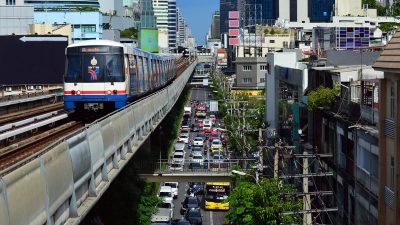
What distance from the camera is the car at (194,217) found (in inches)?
1298

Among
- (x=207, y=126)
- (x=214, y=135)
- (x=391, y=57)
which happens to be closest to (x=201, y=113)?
(x=207, y=126)

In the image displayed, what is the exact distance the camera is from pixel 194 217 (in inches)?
1312

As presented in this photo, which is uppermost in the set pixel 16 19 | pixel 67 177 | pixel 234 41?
pixel 16 19

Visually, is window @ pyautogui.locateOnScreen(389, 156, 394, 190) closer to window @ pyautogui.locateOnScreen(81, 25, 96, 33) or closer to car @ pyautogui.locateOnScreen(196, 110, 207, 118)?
car @ pyautogui.locateOnScreen(196, 110, 207, 118)

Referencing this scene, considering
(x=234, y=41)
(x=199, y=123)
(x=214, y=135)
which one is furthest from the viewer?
(x=234, y=41)

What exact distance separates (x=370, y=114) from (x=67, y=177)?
10.7 meters

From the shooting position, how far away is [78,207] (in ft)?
34.9

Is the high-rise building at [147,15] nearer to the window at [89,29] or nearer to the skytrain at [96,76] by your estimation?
the window at [89,29]

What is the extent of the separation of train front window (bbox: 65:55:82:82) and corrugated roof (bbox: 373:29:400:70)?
9.60 m

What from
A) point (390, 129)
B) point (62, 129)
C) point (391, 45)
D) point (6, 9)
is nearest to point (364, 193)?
point (390, 129)

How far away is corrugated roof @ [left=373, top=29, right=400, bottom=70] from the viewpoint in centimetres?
1471

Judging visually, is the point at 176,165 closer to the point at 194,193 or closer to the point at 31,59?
the point at 194,193

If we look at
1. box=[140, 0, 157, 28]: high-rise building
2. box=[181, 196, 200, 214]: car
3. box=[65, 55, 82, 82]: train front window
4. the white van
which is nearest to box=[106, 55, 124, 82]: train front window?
box=[65, 55, 82, 82]: train front window

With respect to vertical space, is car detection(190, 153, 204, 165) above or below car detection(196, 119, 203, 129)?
above
